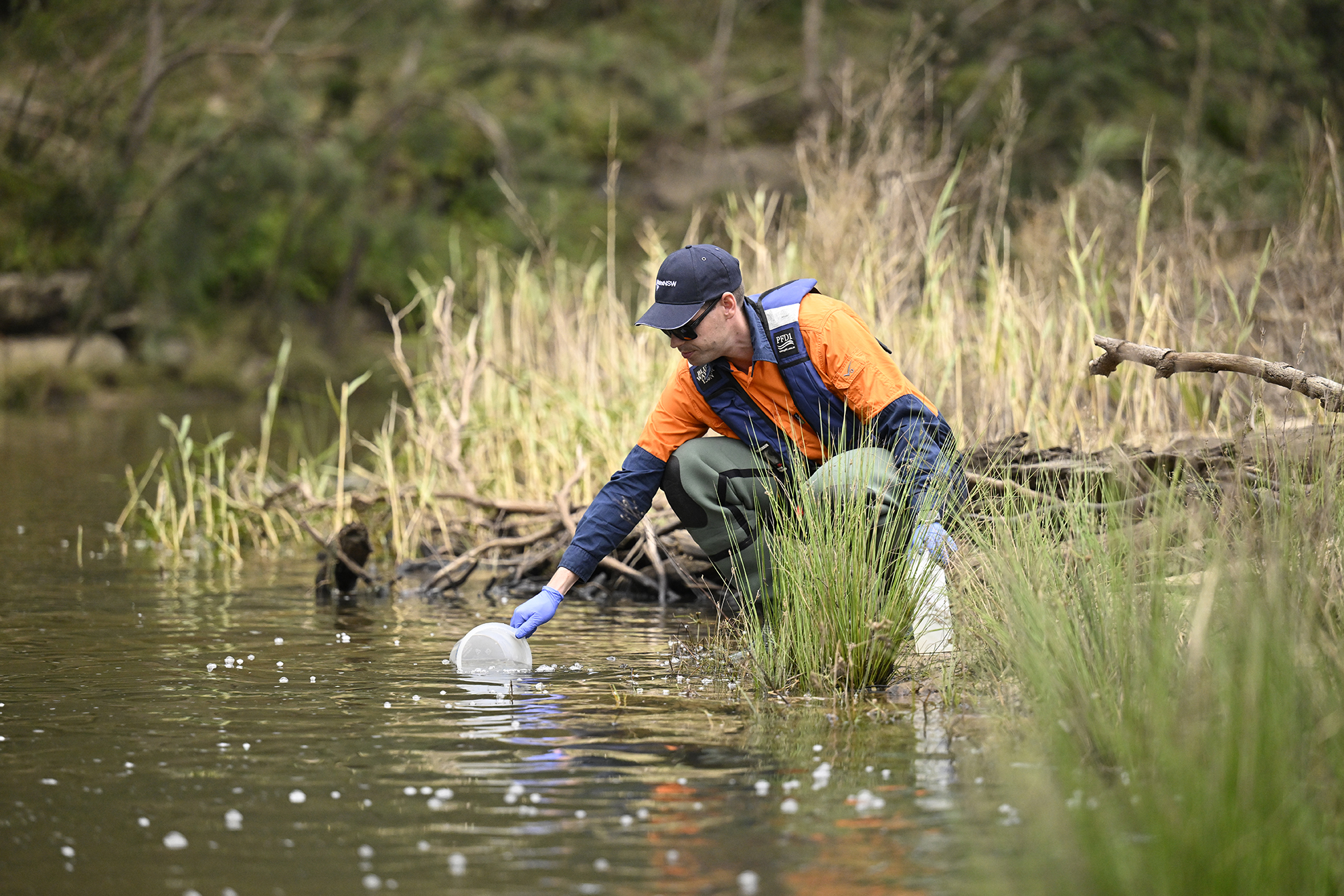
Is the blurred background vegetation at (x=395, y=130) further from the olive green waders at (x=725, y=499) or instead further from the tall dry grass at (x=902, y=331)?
the olive green waders at (x=725, y=499)

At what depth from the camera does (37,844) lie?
318cm

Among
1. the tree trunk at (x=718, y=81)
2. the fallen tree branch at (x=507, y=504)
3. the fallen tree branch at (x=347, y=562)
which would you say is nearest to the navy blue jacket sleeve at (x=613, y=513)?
the fallen tree branch at (x=507, y=504)

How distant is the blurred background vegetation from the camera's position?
22219 millimetres

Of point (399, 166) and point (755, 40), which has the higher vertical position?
point (755, 40)

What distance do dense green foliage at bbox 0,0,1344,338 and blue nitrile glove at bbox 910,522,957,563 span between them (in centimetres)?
1524

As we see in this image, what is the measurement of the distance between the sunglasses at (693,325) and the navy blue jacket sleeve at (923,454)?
0.66 meters

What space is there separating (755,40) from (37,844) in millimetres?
33743

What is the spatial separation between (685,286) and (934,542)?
1.17 meters

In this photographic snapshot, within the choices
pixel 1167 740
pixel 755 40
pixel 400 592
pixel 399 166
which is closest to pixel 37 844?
pixel 1167 740

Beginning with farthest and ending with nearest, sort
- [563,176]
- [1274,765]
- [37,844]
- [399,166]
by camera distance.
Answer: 1. [399,166]
2. [563,176]
3. [37,844]
4. [1274,765]

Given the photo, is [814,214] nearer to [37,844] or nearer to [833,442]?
[833,442]

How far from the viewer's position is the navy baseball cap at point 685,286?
4.76m

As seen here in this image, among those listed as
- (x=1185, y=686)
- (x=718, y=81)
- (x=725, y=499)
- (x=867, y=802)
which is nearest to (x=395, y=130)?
(x=718, y=81)

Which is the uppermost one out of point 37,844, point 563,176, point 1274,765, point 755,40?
point 755,40
